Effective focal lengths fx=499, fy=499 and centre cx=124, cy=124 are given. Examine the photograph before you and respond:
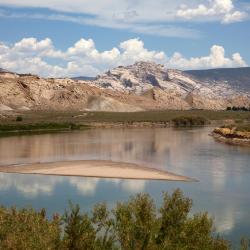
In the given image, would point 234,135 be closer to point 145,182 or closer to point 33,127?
point 33,127

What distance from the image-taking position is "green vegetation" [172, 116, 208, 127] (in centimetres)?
12870

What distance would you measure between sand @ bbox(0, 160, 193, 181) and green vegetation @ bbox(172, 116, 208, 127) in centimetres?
7505

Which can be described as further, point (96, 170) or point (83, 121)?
point (83, 121)

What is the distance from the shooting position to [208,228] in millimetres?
18016

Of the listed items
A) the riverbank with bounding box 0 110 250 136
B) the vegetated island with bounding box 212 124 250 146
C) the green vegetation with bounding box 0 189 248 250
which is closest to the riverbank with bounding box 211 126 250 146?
the vegetated island with bounding box 212 124 250 146

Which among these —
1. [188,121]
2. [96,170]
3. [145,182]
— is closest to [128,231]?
[145,182]

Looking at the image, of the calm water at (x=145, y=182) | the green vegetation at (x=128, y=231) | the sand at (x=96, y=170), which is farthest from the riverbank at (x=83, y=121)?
the green vegetation at (x=128, y=231)

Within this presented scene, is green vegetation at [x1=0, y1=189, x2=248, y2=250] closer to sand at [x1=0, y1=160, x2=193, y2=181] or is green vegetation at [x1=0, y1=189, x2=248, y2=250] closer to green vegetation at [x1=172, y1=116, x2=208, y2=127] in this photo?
sand at [x1=0, y1=160, x2=193, y2=181]

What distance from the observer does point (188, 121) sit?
131 meters

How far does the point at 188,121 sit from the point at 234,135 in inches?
1857

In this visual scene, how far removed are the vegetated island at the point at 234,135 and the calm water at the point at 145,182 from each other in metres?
4.71

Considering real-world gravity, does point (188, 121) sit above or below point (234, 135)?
above

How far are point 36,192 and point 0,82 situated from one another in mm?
123639

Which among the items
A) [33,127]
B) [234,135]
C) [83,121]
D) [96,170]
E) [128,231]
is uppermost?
[83,121]
